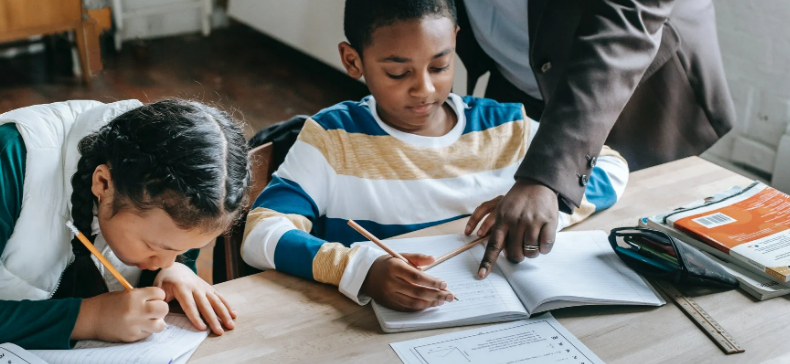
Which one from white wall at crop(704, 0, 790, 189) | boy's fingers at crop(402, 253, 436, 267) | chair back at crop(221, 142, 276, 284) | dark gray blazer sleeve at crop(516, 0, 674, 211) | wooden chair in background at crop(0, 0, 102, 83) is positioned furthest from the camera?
wooden chair in background at crop(0, 0, 102, 83)

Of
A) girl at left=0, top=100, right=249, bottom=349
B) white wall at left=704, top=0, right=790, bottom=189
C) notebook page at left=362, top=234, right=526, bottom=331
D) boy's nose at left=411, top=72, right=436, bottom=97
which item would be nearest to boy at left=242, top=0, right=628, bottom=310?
boy's nose at left=411, top=72, right=436, bottom=97

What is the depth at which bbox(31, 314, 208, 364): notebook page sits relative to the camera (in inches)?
40.2

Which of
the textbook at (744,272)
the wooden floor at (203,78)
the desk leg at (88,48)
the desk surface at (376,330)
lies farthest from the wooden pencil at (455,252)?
the desk leg at (88,48)

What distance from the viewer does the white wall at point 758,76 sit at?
2494 mm

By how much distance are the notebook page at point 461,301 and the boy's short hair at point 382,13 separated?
17.4 inches

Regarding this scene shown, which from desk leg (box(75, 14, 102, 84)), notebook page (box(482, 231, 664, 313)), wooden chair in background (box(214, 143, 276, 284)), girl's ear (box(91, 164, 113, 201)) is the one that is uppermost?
girl's ear (box(91, 164, 113, 201))

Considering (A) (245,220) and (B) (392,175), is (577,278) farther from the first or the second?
(A) (245,220)

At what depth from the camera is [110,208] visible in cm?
111

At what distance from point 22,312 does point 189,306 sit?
23 centimetres

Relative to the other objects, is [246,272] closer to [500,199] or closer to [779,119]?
[500,199]

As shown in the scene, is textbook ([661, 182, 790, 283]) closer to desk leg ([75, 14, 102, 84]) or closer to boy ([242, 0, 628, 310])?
boy ([242, 0, 628, 310])

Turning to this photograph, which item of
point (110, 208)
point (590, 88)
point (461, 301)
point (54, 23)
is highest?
point (590, 88)

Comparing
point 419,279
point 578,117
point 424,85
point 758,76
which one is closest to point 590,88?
point 578,117

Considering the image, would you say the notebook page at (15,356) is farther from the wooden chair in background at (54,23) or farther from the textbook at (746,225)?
the wooden chair in background at (54,23)
